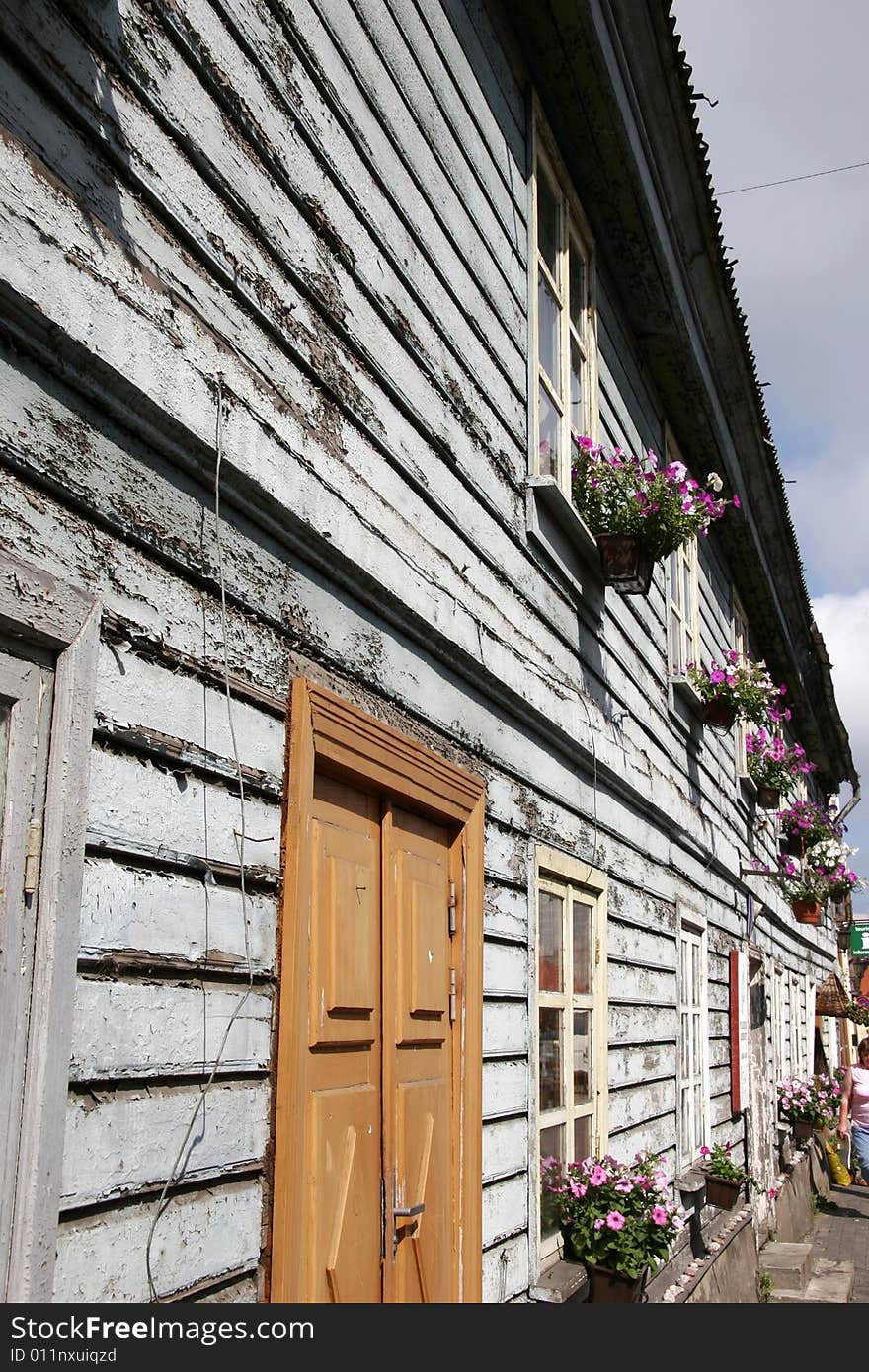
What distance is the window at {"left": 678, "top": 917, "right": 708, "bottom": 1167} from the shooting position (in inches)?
307

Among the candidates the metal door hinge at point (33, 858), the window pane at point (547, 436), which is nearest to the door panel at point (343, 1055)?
the metal door hinge at point (33, 858)

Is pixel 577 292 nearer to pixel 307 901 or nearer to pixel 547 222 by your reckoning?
pixel 547 222

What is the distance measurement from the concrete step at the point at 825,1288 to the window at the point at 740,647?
13.0 feet

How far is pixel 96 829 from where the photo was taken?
2.24m

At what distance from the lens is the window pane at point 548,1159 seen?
4789mm

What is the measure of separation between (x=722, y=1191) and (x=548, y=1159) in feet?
11.1

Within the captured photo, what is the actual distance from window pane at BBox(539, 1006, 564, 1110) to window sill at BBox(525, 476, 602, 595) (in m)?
1.82

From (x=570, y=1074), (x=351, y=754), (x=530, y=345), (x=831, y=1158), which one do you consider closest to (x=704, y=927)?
(x=570, y=1074)

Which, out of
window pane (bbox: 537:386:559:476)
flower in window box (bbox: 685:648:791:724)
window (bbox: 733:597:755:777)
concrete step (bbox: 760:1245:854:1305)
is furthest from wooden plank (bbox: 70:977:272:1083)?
window (bbox: 733:597:755:777)

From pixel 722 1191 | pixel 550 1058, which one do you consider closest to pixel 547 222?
pixel 550 1058

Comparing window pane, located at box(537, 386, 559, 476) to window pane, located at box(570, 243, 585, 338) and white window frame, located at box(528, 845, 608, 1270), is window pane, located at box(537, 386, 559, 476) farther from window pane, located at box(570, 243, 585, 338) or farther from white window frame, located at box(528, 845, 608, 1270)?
white window frame, located at box(528, 845, 608, 1270)

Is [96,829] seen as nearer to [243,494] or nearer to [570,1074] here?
[243,494]

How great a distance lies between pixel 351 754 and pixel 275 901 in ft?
1.73
